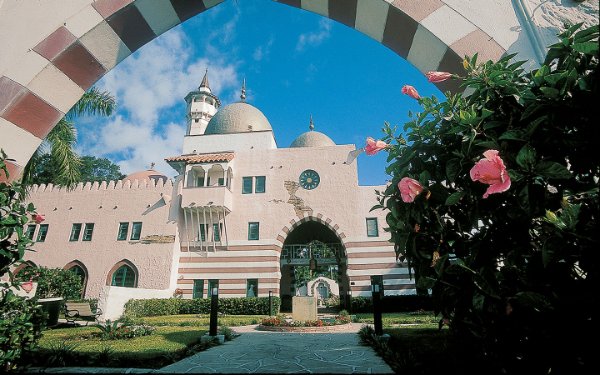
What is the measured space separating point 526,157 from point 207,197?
71.0 feet

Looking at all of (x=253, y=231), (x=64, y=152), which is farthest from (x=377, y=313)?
(x=253, y=231)

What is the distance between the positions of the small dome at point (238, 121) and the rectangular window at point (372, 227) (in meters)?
12.8

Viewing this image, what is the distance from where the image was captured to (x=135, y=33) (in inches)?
92.7

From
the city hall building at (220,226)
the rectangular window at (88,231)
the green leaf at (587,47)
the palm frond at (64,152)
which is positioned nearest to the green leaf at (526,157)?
the green leaf at (587,47)

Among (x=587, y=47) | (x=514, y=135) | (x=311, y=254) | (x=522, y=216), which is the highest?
(x=311, y=254)

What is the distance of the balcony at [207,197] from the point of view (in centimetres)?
2142

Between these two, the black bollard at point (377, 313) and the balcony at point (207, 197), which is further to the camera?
the balcony at point (207, 197)

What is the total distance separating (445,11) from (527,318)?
1.83 metres

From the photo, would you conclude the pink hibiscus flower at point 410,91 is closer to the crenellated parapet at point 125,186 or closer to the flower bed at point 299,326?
the flower bed at point 299,326

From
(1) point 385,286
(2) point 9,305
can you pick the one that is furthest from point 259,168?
(2) point 9,305

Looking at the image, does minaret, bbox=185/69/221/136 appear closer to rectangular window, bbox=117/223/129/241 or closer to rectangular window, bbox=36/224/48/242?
rectangular window, bbox=117/223/129/241

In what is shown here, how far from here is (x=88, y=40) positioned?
7.25ft

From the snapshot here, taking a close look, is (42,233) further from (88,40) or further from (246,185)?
(88,40)

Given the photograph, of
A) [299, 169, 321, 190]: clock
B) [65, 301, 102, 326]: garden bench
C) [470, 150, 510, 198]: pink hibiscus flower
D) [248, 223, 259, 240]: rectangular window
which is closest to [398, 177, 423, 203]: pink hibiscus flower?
[470, 150, 510, 198]: pink hibiscus flower
